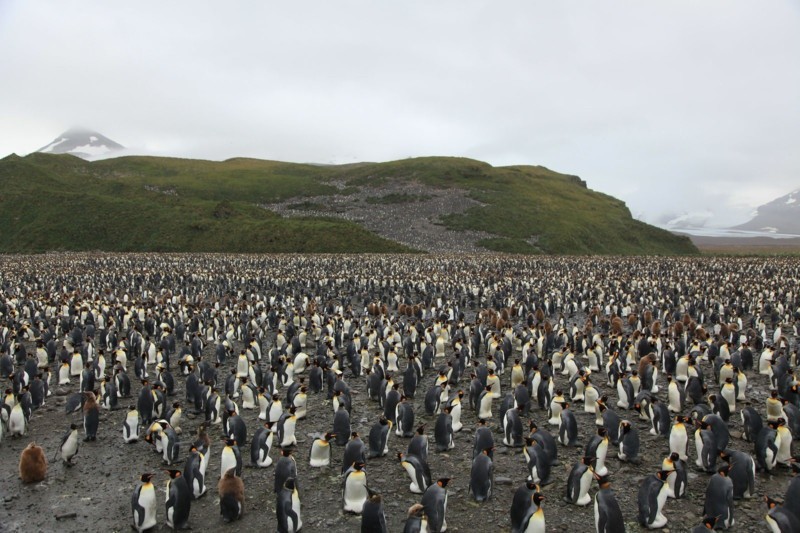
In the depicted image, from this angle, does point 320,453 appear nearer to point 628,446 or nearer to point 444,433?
point 444,433

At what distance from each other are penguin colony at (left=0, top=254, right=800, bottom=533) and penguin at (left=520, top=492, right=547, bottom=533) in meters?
0.02

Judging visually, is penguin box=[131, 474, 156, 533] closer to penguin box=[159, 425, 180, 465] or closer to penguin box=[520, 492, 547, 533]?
penguin box=[159, 425, 180, 465]

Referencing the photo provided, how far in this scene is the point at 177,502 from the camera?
23.9ft

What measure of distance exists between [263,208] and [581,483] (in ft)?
234

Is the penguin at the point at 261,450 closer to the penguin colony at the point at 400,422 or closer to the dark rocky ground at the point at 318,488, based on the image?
the penguin colony at the point at 400,422

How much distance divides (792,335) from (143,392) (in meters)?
21.2

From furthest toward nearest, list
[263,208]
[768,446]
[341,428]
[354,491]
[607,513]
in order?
[263,208] < [341,428] < [768,446] < [354,491] < [607,513]

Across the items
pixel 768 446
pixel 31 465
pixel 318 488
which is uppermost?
pixel 768 446

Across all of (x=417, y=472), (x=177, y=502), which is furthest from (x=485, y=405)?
(x=177, y=502)

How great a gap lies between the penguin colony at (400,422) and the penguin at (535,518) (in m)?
0.02

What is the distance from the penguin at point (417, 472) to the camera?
8039 mm

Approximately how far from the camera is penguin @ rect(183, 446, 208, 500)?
804 cm

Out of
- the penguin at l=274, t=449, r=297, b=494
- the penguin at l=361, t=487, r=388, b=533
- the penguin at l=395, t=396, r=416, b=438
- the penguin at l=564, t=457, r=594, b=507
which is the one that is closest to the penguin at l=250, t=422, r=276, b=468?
the penguin at l=274, t=449, r=297, b=494

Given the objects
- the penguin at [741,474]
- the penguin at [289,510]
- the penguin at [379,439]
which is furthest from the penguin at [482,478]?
the penguin at [741,474]
